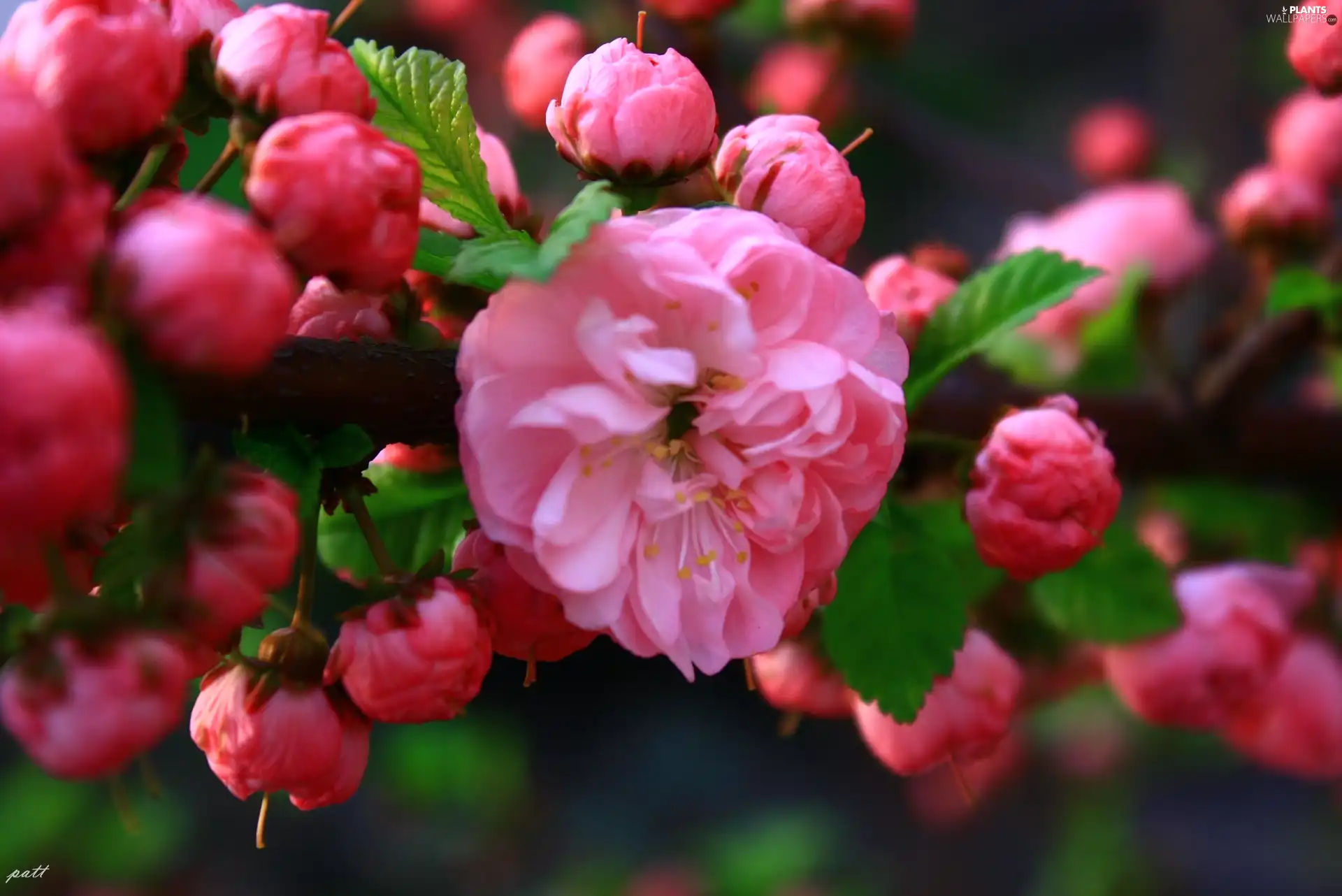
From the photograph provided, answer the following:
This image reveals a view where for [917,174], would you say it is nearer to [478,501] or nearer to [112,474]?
[478,501]

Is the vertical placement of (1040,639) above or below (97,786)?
above

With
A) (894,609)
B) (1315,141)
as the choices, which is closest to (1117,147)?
(1315,141)

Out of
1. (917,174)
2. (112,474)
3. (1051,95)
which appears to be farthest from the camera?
(1051,95)

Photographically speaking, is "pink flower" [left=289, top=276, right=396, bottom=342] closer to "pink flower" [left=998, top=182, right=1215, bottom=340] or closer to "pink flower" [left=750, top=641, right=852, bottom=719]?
"pink flower" [left=750, top=641, right=852, bottom=719]

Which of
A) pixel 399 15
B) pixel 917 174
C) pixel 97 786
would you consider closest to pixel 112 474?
pixel 399 15

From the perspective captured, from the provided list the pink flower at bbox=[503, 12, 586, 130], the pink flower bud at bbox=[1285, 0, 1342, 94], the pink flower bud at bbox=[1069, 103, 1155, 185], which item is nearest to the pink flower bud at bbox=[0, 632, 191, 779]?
the pink flower at bbox=[503, 12, 586, 130]

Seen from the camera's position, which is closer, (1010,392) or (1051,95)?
(1010,392)
